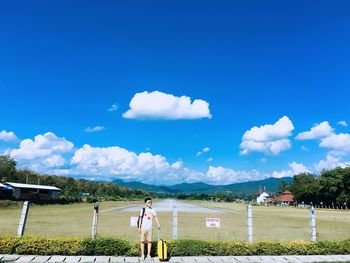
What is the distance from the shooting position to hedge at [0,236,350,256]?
11.6m

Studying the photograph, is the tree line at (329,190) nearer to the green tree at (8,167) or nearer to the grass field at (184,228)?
the grass field at (184,228)

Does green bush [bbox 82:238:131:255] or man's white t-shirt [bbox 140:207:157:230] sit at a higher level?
man's white t-shirt [bbox 140:207:157:230]

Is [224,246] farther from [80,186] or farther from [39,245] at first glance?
[80,186]

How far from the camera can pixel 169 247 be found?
1214 centimetres

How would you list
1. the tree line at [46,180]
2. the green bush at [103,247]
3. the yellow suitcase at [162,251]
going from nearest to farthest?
the yellow suitcase at [162,251]
the green bush at [103,247]
the tree line at [46,180]

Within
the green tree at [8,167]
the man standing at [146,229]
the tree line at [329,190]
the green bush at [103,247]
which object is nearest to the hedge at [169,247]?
the green bush at [103,247]

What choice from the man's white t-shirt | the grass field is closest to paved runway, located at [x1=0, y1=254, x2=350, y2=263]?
the man's white t-shirt

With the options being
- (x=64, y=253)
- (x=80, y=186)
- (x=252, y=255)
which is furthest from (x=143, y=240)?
(x=80, y=186)

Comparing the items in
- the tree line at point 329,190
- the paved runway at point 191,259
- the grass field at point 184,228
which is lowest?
the paved runway at point 191,259

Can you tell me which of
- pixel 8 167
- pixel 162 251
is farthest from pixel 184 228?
pixel 8 167

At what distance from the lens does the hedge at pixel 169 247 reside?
11.6 meters

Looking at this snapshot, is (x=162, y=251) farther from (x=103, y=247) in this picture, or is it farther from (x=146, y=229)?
(x=103, y=247)

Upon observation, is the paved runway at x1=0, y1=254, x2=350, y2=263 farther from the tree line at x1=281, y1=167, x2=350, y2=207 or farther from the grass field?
the tree line at x1=281, y1=167, x2=350, y2=207

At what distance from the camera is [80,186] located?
111 m
